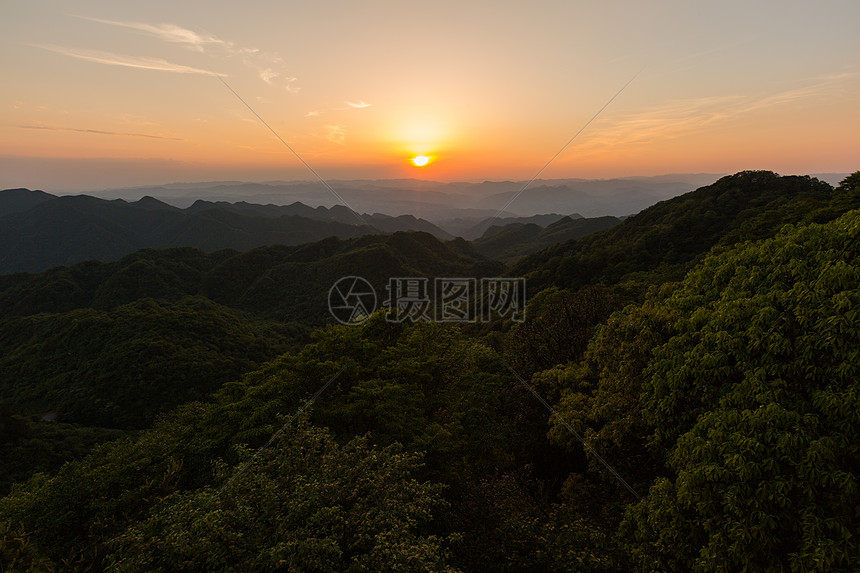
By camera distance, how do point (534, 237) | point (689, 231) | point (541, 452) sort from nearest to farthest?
point (541, 452), point (689, 231), point (534, 237)

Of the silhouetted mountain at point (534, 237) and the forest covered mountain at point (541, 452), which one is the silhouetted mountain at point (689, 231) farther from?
the silhouetted mountain at point (534, 237)

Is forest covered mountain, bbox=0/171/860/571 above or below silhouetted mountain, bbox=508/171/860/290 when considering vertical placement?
below

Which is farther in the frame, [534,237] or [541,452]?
[534,237]

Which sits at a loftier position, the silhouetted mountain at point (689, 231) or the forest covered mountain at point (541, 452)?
the silhouetted mountain at point (689, 231)

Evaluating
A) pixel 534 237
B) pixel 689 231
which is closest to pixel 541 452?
pixel 689 231

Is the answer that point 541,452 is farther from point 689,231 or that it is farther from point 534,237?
point 534,237

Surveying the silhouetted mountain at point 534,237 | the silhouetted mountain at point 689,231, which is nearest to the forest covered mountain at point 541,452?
the silhouetted mountain at point 689,231

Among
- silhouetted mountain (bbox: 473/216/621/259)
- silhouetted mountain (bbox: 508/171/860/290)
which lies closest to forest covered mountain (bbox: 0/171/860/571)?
silhouetted mountain (bbox: 508/171/860/290)

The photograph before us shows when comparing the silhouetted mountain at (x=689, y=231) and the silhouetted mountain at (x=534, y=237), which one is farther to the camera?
the silhouetted mountain at (x=534, y=237)

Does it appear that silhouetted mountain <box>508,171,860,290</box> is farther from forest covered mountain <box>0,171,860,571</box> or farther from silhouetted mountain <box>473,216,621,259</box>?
silhouetted mountain <box>473,216,621,259</box>

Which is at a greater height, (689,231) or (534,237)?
(534,237)

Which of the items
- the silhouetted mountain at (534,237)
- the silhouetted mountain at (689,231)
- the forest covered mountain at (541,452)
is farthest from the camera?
the silhouetted mountain at (534,237)

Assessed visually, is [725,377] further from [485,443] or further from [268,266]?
[268,266]

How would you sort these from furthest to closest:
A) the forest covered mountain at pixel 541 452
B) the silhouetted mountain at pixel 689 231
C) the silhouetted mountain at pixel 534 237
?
the silhouetted mountain at pixel 534 237
the silhouetted mountain at pixel 689 231
the forest covered mountain at pixel 541 452
